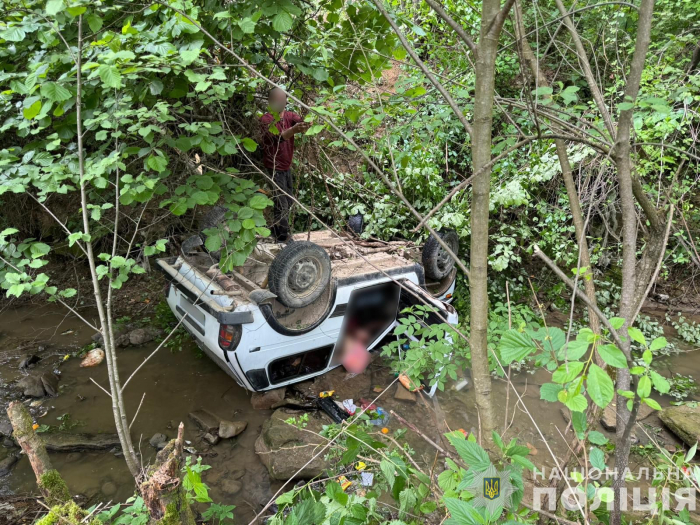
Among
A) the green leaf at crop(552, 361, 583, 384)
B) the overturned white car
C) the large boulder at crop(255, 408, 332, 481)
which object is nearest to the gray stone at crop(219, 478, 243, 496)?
the large boulder at crop(255, 408, 332, 481)

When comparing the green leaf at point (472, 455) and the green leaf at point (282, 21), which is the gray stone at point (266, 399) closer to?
the green leaf at point (472, 455)

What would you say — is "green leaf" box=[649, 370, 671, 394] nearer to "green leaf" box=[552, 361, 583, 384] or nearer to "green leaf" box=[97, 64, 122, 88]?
"green leaf" box=[552, 361, 583, 384]

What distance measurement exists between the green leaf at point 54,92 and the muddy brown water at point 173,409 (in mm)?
2739

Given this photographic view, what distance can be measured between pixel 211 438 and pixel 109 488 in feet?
2.75

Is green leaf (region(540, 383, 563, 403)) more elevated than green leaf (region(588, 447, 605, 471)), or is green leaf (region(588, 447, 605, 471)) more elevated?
green leaf (region(540, 383, 563, 403))

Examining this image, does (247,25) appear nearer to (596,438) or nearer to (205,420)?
(596,438)

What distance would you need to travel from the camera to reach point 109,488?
317 cm

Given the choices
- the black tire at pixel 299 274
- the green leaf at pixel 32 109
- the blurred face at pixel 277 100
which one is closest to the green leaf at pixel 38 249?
the green leaf at pixel 32 109

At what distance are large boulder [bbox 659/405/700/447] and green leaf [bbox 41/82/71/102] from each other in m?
5.68

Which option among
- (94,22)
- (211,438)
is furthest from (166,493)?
(94,22)

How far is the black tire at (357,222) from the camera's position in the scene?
6.18 meters

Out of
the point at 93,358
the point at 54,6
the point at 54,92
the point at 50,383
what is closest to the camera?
the point at 54,6

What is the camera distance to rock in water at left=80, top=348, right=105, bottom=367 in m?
4.63

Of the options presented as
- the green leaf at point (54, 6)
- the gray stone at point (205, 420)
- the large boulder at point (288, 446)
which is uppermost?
the green leaf at point (54, 6)
